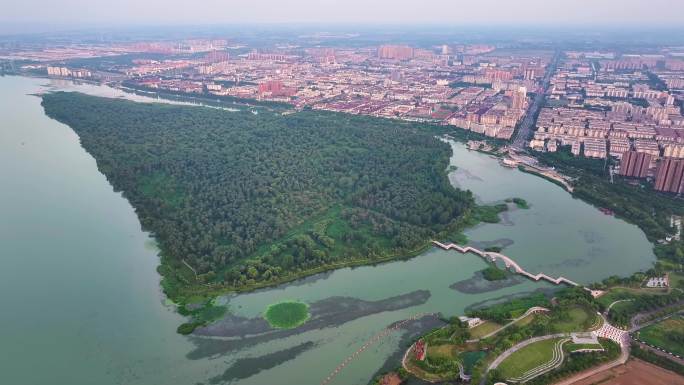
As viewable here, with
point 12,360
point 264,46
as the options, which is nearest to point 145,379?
Answer: point 12,360

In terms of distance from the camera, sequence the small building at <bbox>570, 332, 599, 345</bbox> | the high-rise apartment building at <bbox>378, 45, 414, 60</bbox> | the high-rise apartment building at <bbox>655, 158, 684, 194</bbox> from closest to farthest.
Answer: the small building at <bbox>570, 332, 599, 345</bbox> < the high-rise apartment building at <bbox>655, 158, 684, 194</bbox> < the high-rise apartment building at <bbox>378, 45, 414, 60</bbox>

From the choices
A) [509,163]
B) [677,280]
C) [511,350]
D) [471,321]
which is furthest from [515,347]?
[509,163]

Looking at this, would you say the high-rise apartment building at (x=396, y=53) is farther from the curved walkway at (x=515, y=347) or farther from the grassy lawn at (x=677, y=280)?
the curved walkway at (x=515, y=347)

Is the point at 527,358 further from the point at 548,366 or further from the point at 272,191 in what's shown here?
the point at 272,191

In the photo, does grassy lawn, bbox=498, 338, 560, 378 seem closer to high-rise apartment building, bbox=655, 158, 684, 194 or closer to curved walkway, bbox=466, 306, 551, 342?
curved walkway, bbox=466, 306, 551, 342

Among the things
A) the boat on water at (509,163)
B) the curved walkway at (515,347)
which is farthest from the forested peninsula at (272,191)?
the curved walkway at (515,347)

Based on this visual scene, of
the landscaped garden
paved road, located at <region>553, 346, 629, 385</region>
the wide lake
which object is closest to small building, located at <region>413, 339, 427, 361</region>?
the wide lake
